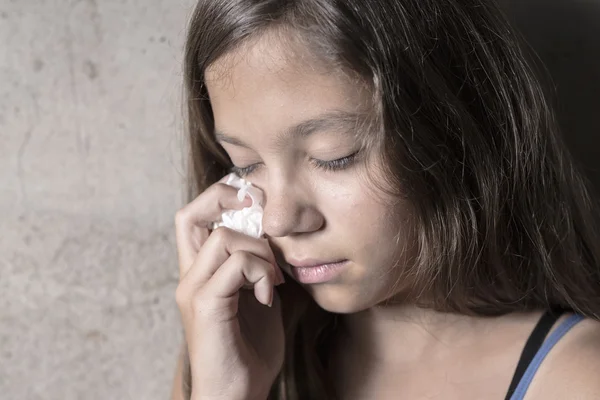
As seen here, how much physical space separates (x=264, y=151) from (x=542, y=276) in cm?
55

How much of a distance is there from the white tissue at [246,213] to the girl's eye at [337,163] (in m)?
0.15

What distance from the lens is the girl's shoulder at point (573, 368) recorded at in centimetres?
117

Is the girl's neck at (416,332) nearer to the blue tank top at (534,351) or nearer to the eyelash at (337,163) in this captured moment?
the blue tank top at (534,351)

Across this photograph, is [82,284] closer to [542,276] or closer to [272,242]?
[272,242]

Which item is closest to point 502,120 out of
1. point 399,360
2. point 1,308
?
point 399,360

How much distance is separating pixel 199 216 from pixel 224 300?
17cm

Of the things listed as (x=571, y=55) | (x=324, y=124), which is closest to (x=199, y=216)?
(x=324, y=124)

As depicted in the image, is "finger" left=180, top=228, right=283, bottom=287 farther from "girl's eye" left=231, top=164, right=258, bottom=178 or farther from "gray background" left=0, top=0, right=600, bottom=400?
"gray background" left=0, top=0, right=600, bottom=400

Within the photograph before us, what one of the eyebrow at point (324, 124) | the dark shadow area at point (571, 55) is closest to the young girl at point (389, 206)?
the eyebrow at point (324, 124)

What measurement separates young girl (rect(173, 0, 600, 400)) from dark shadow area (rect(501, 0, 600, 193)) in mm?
116

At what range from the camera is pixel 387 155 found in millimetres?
1108

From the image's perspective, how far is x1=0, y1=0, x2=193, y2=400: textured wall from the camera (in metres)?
1.44

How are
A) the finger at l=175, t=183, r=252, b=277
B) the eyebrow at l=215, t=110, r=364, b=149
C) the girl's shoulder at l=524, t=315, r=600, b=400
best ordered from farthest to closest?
the finger at l=175, t=183, r=252, b=277 < the girl's shoulder at l=524, t=315, r=600, b=400 < the eyebrow at l=215, t=110, r=364, b=149

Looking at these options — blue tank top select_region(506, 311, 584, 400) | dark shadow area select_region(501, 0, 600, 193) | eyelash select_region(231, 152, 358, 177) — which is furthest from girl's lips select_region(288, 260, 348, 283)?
dark shadow area select_region(501, 0, 600, 193)
